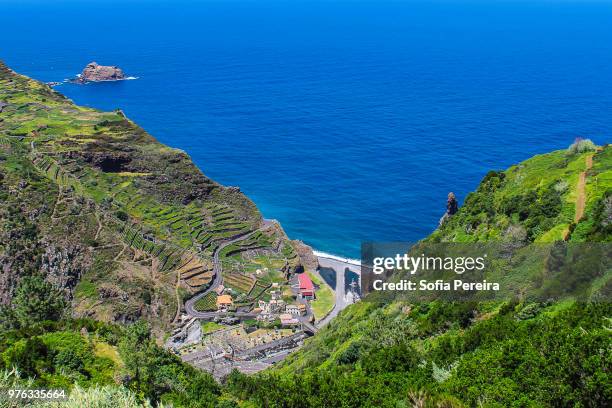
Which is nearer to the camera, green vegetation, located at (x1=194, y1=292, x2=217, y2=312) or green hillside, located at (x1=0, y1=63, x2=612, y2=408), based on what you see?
green hillside, located at (x1=0, y1=63, x2=612, y2=408)

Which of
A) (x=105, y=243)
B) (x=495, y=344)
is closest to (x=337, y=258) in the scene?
(x=105, y=243)

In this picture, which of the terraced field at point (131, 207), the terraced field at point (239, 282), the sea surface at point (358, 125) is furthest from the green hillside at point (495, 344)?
the sea surface at point (358, 125)

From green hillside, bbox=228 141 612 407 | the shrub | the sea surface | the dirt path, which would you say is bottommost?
green hillside, bbox=228 141 612 407

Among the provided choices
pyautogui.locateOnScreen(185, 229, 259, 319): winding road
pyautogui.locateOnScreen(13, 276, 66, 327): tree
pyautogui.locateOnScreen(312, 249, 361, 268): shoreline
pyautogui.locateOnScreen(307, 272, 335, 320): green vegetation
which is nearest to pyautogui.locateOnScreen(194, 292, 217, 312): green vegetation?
pyautogui.locateOnScreen(185, 229, 259, 319): winding road

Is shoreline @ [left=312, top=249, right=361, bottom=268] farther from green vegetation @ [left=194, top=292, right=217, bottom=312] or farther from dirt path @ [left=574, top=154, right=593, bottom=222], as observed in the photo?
dirt path @ [left=574, top=154, right=593, bottom=222]

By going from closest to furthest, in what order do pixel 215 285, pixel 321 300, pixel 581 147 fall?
pixel 581 147 → pixel 215 285 → pixel 321 300

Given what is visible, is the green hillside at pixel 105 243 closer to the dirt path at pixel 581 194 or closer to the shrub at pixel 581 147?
the dirt path at pixel 581 194

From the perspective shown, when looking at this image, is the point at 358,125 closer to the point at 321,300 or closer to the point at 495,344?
the point at 321,300

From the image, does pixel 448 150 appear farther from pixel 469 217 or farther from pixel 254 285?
pixel 469 217
